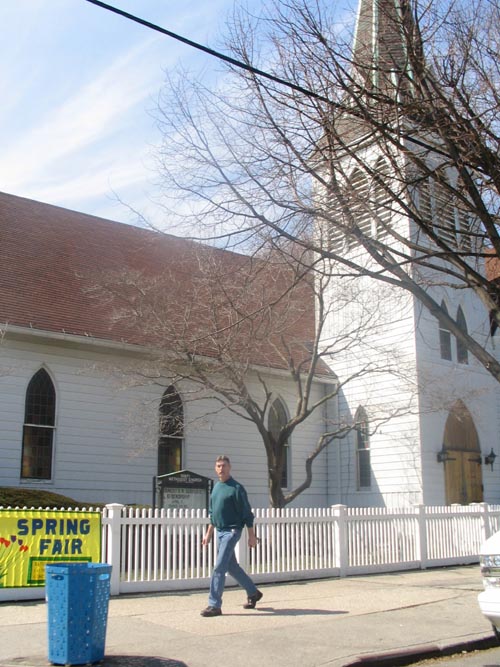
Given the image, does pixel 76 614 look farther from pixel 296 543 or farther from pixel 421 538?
pixel 421 538

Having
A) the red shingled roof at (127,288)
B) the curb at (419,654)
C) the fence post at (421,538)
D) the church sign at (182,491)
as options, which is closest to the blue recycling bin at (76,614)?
the curb at (419,654)

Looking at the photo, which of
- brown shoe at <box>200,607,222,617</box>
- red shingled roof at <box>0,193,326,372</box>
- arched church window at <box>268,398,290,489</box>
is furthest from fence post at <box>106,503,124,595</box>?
arched church window at <box>268,398,290,489</box>

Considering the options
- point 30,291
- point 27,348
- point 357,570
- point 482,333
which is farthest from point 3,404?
point 482,333

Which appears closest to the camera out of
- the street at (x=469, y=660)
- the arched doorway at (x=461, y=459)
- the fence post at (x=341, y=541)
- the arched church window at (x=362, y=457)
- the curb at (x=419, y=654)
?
the curb at (x=419, y=654)

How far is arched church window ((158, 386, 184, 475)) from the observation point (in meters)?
19.7

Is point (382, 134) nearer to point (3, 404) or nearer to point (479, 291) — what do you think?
point (479, 291)

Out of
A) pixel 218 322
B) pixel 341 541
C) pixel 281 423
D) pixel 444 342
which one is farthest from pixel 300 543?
pixel 444 342

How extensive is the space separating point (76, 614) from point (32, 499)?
9.38 metres

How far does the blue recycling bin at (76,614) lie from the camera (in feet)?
21.3

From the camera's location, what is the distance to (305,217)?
11.5 metres

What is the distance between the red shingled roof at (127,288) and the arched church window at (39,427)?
1.48 metres

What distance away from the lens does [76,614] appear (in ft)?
21.5

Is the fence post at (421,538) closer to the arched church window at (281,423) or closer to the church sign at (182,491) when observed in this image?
the church sign at (182,491)

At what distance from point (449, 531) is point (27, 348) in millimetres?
10348
